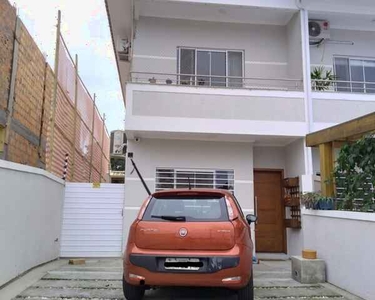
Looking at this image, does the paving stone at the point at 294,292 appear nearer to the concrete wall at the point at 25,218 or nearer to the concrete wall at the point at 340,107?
the concrete wall at the point at 25,218

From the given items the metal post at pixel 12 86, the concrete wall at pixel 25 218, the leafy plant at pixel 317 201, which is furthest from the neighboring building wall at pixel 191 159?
the metal post at pixel 12 86

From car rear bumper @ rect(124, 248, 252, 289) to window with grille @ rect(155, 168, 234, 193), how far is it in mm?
5534

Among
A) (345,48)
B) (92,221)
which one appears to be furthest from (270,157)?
(92,221)

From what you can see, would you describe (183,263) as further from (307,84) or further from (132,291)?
(307,84)

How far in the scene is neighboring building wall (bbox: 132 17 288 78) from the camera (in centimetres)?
1109

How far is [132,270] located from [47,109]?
647 cm

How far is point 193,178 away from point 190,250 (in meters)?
5.70

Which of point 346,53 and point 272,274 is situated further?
point 346,53

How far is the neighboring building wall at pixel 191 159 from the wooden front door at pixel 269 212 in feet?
2.32

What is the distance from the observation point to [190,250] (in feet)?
16.0

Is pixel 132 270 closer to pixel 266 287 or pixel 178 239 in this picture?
pixel 178 239

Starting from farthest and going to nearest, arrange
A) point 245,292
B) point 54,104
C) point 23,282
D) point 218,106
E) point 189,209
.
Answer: point 218,106, point 54,104, point 23,282, point 189,209, point 245,292

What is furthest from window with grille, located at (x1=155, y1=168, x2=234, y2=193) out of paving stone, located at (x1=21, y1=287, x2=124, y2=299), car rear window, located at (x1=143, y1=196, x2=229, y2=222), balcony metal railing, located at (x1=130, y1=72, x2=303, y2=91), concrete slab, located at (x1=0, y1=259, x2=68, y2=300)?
car rear window, located at (x1=143, y1=196, x2=229, y2=222)

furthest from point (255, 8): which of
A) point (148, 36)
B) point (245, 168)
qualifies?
point (245, 168)
